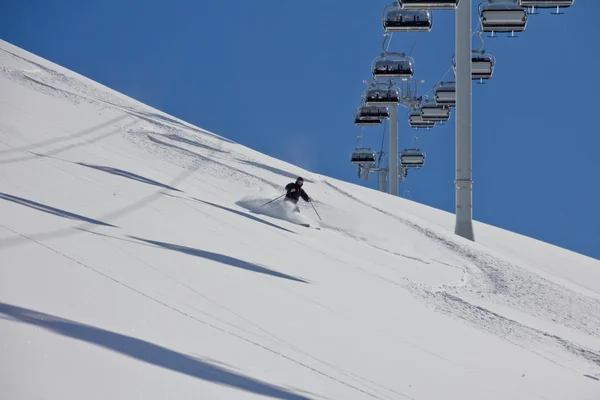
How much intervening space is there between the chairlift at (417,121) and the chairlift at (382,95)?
5.09 meters

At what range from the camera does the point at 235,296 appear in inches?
228

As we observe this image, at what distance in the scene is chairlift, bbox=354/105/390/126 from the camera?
102ft

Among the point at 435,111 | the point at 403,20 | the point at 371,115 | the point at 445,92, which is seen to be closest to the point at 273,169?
the point at 403,20

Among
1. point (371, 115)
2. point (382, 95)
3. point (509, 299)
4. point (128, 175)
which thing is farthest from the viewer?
point (371, 115)

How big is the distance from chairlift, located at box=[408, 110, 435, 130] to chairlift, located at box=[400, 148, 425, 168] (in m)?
3.10

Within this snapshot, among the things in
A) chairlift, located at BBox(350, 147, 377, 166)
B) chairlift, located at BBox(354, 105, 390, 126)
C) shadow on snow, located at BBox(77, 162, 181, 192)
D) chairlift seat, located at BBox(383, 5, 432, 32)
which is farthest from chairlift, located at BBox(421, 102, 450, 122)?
shadow on snow, located at BBox(77, 162, 181, 192)

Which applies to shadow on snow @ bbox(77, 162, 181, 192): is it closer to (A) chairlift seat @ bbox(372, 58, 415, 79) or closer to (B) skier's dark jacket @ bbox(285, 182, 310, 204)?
(B) skier's dark jacket @ bbox(285, 182, 310, 204)

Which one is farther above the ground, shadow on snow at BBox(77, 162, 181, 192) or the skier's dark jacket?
the skier's dark jacket

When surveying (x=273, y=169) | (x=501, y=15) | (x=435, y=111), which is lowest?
(x=273, y=169)

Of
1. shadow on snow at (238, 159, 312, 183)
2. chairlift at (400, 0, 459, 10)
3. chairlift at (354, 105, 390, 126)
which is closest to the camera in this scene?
chairlift at (400, 0, 459, 10)

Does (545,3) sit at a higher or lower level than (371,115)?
lower

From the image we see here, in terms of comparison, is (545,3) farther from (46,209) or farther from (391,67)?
(46,209)

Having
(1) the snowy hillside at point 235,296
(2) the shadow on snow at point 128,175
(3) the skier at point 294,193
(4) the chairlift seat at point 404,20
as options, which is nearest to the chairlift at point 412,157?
(4) the chairlift seat at point 404,20

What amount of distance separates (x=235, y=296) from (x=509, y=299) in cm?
572
